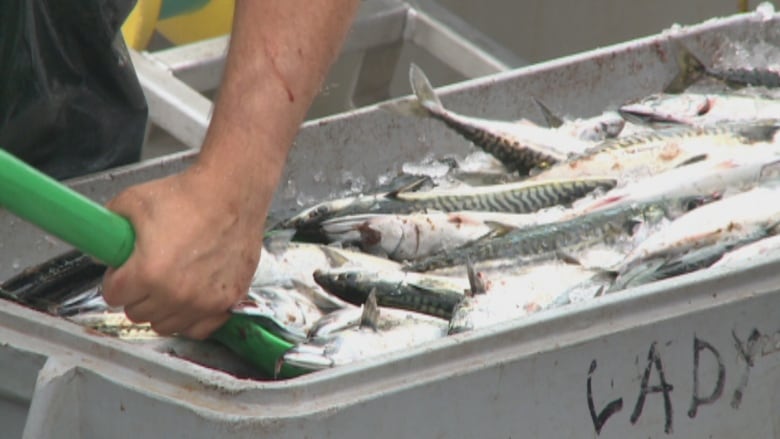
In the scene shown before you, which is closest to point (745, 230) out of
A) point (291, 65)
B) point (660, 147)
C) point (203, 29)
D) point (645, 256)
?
point (645, 256)

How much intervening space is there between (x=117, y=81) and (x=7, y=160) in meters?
1.04

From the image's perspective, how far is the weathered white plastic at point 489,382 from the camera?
5.93 feet

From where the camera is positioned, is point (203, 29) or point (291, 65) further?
point (203, 29)

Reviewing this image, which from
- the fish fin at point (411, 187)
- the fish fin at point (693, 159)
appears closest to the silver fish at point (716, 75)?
the fish fin at point (693, 159)

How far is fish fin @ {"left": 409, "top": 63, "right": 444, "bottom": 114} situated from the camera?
2.90m

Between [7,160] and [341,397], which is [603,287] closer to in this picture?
[341,397]

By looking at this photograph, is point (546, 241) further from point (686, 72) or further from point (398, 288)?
point (686, 72)

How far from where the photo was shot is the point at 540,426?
1.96 metres

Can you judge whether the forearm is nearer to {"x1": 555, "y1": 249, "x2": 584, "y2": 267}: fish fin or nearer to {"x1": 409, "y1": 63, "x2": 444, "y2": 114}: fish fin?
{"x1": 555, "y1": 249, "x2": 584, "y2": 267}: fish fin

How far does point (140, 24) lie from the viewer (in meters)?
3.95

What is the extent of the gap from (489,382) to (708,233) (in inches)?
28.1

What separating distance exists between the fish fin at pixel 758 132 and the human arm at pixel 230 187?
1.03m

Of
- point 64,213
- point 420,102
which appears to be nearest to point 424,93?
point 420,102

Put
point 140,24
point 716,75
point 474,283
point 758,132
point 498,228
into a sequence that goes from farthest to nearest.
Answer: point 140,24
point 716,75
point 758,132
point 498,228
point 474,283
